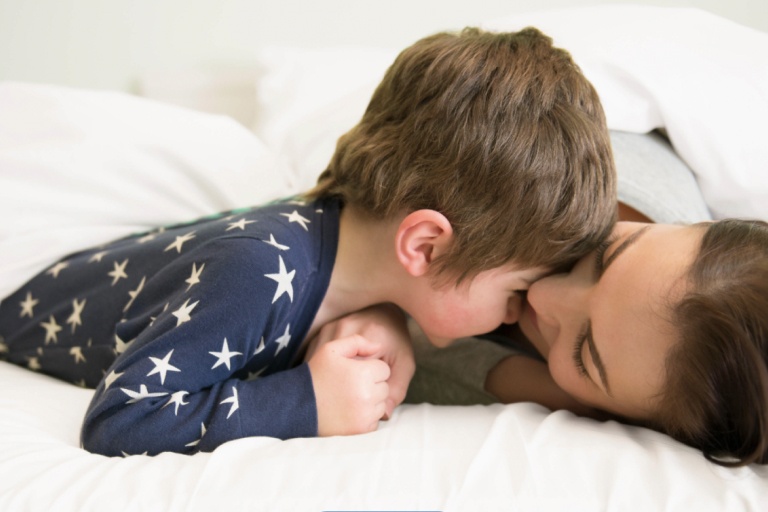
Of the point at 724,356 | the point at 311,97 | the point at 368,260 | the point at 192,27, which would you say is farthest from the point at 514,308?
the point at 192,27

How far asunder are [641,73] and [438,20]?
27.7 inches

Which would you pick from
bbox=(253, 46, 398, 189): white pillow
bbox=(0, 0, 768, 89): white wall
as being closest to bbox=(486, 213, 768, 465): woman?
bbox=(253, 46, 398, 189): white pillow

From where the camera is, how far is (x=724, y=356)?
2.18ft

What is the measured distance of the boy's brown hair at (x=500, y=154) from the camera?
84 cm

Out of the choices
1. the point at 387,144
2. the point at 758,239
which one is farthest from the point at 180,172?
the point at 758,239

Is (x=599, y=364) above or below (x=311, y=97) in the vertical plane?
below

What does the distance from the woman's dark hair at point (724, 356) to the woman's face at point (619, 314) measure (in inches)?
0.7

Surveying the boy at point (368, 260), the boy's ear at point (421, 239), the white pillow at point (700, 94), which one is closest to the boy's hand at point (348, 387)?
the boy at point (368, 260)

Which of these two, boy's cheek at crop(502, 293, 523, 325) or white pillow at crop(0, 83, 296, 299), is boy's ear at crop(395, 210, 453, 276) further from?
white pillow at crop(0, 83, 296, 299)

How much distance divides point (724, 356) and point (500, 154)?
0.33m

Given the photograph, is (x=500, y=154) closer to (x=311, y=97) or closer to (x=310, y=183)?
(x=310, y=183)

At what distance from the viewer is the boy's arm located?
94 cm

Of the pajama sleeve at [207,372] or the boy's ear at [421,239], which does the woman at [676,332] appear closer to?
the boy's ear at [421,239]

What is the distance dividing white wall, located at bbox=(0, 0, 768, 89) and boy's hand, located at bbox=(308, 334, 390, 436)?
3.43 ft
